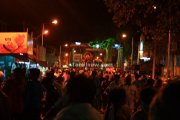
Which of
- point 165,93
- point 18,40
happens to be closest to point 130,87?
point 165,93

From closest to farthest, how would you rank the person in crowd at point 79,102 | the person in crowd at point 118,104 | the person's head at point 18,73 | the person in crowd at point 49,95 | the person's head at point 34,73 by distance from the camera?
1. the person in crowd at point 79,102
2. the person in crowd at point 118,104
3. the person's head at point 34,73
4. the person's head at point 18,73
5. the person in crowd at point 49,95

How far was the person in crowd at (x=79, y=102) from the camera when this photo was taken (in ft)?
12.8

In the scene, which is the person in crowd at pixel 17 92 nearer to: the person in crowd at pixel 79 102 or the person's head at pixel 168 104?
the person in crowd at pixel 79 102

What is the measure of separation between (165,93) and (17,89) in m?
7.18

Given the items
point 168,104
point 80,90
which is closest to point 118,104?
point 80,90

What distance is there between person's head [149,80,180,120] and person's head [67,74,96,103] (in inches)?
46.1

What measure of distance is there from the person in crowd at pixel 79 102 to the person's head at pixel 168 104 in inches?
43.3

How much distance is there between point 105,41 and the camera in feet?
291

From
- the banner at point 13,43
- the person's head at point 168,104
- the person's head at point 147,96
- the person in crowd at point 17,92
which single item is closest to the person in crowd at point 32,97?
the person in crowd at point 17,92

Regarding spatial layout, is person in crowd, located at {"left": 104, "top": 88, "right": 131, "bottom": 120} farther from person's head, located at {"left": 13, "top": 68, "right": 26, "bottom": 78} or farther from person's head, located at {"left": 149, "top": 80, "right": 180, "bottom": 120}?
person's head, located at {"left": 149, "top": 80, "right": 180, "bottom": 120}

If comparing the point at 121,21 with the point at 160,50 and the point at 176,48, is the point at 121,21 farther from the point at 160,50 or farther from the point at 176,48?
the point at 160,50

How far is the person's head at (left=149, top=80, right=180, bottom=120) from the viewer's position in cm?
285

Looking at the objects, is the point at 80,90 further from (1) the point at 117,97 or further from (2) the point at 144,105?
(1) the point at 117,97

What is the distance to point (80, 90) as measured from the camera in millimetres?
4023
